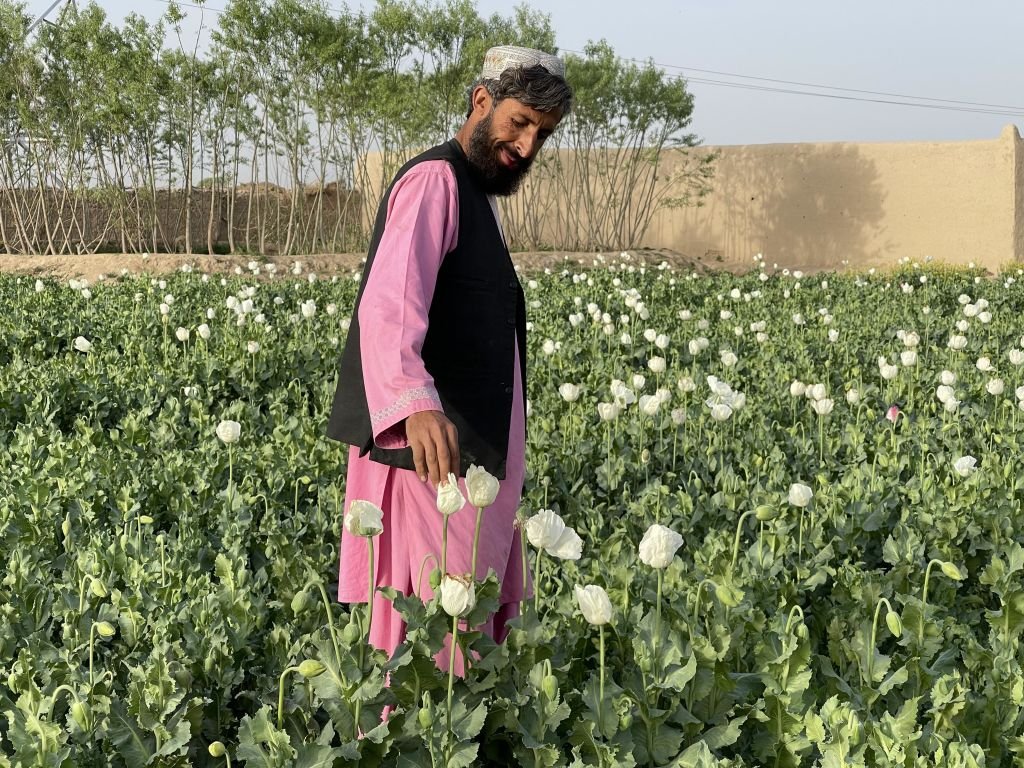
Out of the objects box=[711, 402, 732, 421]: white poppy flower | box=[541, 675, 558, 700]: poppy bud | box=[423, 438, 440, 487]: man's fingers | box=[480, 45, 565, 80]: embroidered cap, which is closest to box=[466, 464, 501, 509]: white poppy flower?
box=[423, 438, 440, 487]: man's fingers

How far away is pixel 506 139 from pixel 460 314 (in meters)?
0.41

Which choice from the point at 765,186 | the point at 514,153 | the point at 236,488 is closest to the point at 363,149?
the point at 765,186

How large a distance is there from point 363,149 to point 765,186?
39.5 feet

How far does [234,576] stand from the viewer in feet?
9.95

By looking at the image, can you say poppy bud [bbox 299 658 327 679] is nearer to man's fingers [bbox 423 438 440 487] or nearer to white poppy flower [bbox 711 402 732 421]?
man's fingers [bbox 423 438 440 487]

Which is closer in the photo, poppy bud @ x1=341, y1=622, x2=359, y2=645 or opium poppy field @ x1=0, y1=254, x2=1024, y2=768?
poppy bud @ x1=341, y1=622, x2=359, y2=645

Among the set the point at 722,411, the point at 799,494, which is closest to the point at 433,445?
the point at 799,494

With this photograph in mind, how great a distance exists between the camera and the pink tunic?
220 cm

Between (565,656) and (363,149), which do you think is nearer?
(565,656)

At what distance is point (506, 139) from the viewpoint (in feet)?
8.11

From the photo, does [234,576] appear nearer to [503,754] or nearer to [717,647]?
[503,754]

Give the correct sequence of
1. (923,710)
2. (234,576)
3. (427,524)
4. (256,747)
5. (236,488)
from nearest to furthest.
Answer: (256,747) → (427,524) → (923,710) → (234,576) → (236,488)

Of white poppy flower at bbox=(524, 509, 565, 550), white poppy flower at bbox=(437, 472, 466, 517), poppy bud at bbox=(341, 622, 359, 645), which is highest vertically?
white poppy flower at bbox=(437, 472, 466, 517)

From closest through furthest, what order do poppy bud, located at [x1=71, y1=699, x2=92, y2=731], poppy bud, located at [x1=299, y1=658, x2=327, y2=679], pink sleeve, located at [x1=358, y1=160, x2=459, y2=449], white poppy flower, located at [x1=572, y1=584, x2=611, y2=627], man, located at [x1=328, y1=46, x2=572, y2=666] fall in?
poppy bud, located at [x1=299, y1=658, x2=327, y2=679]
white poppy flower, located at [x1=572, y1=584, x2=611, y2=627]
poppy bud, located at [x1=71, y1=699, x2=92, y2=731]
pink sleeve, located at [x1=358, y1=160, x2=459, y2=449]
man, located at [x1=328, y1=46, x2=572, y2=666]
